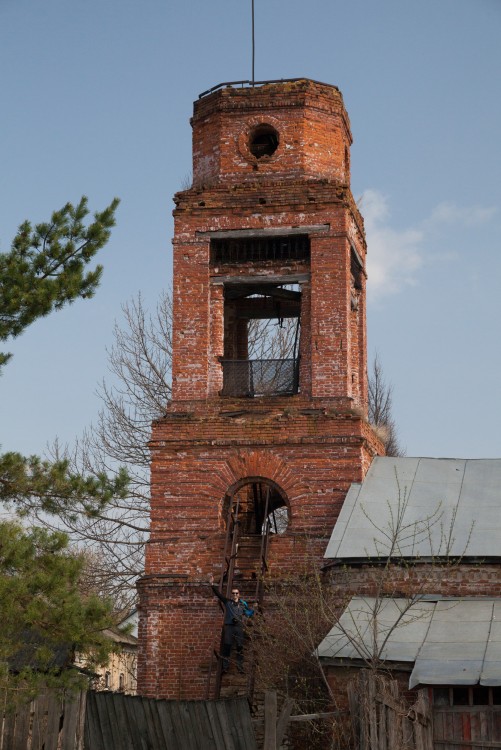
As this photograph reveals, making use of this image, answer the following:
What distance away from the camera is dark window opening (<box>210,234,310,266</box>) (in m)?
18.7

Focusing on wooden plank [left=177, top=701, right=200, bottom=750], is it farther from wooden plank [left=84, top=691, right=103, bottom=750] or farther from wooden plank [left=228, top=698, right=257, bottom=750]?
wooden plank [left=84, top=691, right=103, bottom=750]

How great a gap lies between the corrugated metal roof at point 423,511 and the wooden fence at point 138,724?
336 cm

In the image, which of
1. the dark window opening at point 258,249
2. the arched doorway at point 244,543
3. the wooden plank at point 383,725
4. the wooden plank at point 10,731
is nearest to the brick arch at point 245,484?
the arched doorway at point 244,543

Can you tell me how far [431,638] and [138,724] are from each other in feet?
11.7

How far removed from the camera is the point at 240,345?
19.9 metres

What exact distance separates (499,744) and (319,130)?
1005 cm

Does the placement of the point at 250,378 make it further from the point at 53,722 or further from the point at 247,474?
the point at 53,722

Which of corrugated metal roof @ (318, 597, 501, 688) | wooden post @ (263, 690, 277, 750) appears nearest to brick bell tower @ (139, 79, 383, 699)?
corrugated metal roof @ (318, 597, 501, 688)

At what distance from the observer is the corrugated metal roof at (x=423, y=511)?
15758 millimetres

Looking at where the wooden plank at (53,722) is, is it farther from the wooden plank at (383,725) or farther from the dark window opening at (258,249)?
the dark window opening at (258,249)

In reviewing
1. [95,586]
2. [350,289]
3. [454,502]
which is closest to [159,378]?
[95,586]

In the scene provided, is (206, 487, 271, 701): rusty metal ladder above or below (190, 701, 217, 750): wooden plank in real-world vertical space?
above

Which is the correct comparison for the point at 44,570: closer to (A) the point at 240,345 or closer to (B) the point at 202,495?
Result: (B) the point at 202,495

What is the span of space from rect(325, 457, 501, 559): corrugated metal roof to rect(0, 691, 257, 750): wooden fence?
Result: 11.0 ft
